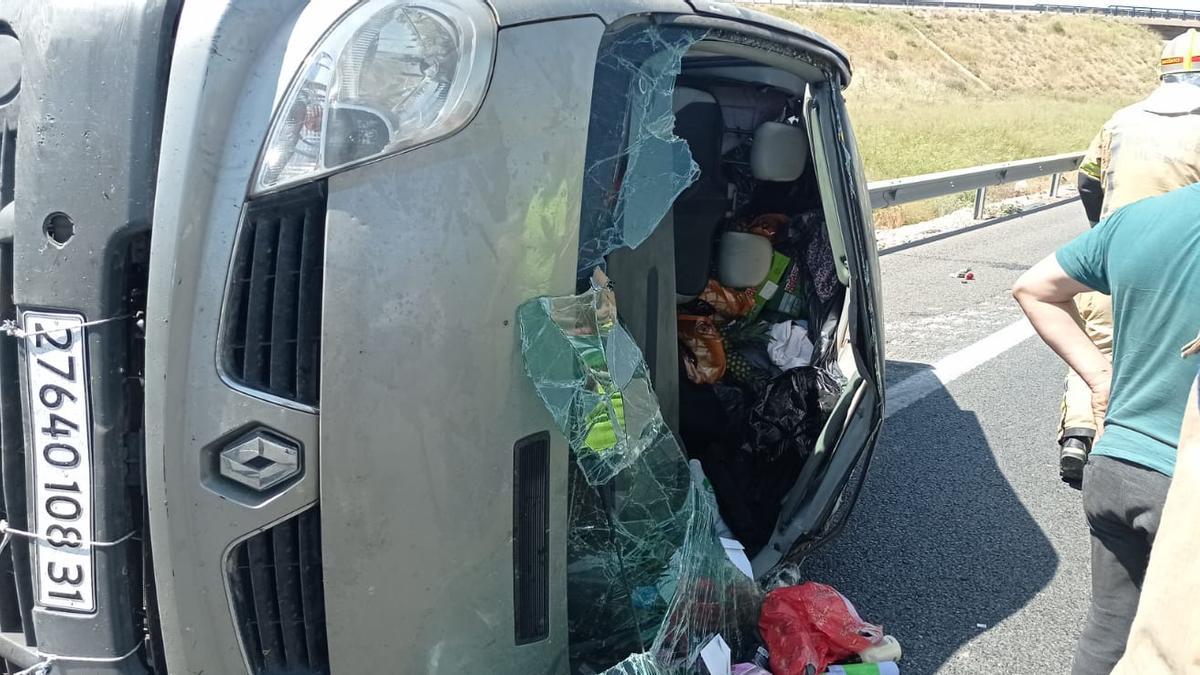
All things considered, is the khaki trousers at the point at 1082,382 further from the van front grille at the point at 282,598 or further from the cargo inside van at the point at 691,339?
the van front grille at the point at 282,598

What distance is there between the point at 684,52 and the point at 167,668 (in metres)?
1.77

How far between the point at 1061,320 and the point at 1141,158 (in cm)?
221

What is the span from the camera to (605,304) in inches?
81.4

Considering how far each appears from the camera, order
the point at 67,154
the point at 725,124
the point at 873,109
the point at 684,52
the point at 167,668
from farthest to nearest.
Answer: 1. the point at 873,109
2. the point at 725,124
3. the point at 684,52
4. the point at 167,668
5. the point at 67,154

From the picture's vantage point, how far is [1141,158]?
4.22 meters

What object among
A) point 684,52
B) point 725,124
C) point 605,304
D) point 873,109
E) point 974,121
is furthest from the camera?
point 873,109

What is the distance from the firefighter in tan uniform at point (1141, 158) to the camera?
13.5ft

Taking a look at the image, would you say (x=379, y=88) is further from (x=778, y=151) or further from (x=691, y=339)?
(x=691, y=339)

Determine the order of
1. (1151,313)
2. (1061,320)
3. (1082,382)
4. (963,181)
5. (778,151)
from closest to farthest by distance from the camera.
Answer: (1151,313) < (1061,320) < (778,151) < (1082,382) < (963,181)

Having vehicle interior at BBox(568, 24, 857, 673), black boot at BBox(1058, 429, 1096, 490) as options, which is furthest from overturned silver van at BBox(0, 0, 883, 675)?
black boot at BBox(1058, 429, 1096, 490)

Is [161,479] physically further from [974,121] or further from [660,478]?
[974,121]

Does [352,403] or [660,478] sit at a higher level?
[352,403]

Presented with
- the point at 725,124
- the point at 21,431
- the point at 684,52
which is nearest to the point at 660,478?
the point at 684,52

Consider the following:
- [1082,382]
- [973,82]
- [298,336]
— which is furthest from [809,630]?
[973,82]
